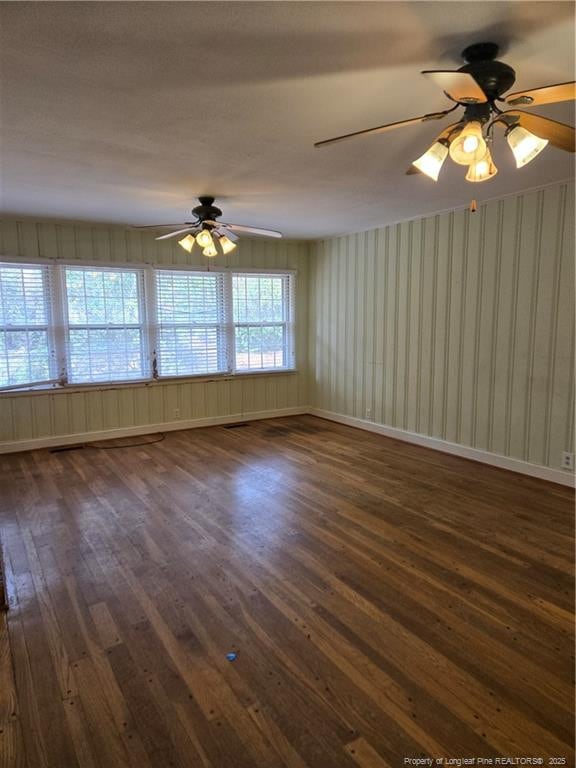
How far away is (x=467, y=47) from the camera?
191 centimetres

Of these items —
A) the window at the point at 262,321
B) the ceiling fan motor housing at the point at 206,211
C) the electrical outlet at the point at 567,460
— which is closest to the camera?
the electrical outlet at the point at 567,460

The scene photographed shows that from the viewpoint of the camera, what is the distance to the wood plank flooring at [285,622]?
1.62 meters

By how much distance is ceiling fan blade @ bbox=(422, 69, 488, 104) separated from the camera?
1.63m

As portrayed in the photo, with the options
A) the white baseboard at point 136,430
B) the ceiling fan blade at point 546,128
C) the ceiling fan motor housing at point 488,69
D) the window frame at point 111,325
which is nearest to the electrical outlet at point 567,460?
the ceiling fan blade at point 546,128

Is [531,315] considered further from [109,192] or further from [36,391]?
[36,391]

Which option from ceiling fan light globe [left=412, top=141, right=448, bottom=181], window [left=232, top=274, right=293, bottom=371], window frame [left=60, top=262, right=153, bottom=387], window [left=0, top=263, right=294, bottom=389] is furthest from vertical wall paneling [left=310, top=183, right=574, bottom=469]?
window frame [left=60, top=262, right=153, bottom=387]

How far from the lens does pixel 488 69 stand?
1.93 meters

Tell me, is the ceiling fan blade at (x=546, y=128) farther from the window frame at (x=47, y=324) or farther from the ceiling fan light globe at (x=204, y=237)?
the window frame at (x=47, y=324)

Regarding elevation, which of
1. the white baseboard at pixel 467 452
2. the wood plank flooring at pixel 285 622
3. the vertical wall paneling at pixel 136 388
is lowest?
the wood plank flooring at pixel 285 622

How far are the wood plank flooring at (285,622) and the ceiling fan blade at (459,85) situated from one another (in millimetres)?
2284

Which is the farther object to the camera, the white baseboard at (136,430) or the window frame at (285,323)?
the window frame at (285,323)

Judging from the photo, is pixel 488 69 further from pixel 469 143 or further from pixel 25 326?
pixel 25 326

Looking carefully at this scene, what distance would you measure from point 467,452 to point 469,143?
3494 millimetres

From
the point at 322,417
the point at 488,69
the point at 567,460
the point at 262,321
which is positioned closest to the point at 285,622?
the point at 488,69
